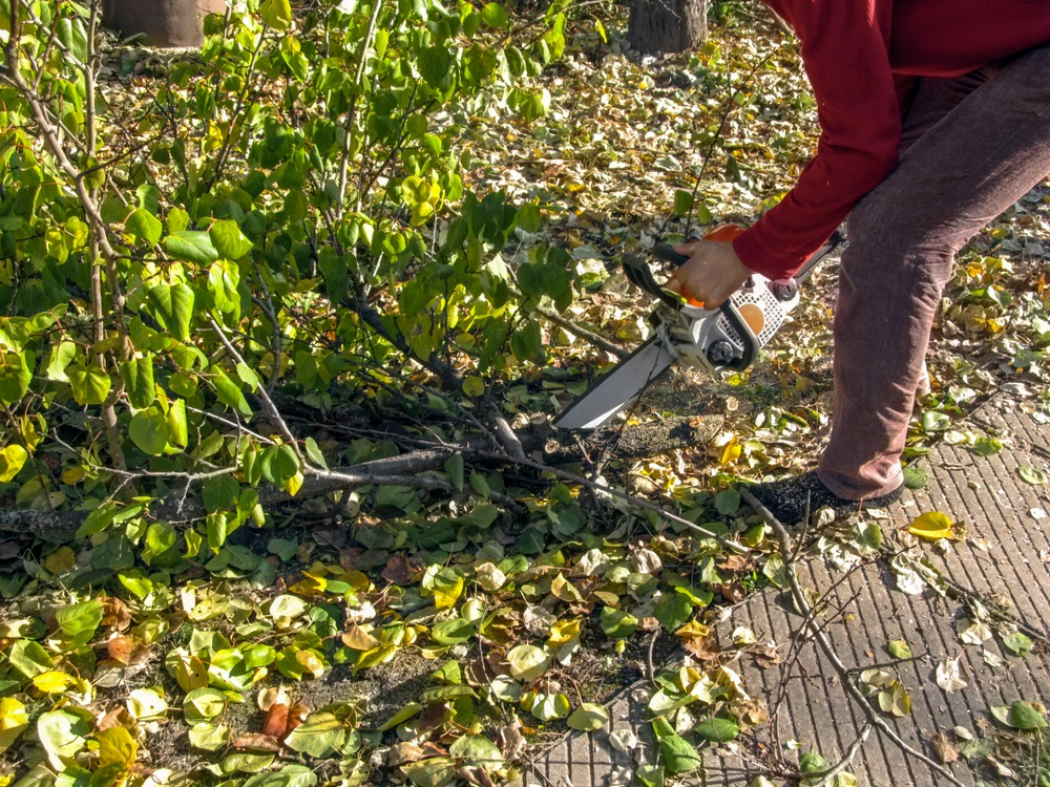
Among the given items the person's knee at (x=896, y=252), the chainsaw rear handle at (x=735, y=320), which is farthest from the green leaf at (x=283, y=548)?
the person's knee at (x=896, y=252)

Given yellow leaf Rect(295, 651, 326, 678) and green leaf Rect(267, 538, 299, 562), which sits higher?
green leaf Rect(267, 538, 299, 562)

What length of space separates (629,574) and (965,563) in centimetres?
85

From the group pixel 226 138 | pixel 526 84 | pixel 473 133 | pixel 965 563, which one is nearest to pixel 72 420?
pixel 226 138

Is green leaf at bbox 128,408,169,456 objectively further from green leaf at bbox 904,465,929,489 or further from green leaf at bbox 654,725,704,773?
green leaf at bbox 904,465,929,489

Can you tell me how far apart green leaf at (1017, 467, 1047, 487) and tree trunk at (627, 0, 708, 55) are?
430cm

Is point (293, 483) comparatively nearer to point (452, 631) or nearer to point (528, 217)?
point (452, 631)

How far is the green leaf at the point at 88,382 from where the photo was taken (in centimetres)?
171

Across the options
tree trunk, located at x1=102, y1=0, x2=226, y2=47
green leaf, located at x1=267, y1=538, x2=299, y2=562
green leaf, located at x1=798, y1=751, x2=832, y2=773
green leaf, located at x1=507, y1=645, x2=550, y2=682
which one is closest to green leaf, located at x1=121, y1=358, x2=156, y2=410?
green leaf, located at x1=267, y1=538, x2=299, y2=562

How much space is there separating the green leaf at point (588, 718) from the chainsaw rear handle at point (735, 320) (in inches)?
38.2

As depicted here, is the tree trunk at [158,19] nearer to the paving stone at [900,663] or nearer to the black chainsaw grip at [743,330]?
the black chainsaw grip at [743,330]

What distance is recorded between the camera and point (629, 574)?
2.29m

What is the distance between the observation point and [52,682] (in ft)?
6.53

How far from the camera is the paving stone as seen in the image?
1864 mm

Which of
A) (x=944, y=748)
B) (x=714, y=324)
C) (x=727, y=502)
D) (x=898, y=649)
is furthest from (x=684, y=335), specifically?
(x=944, y=748)
